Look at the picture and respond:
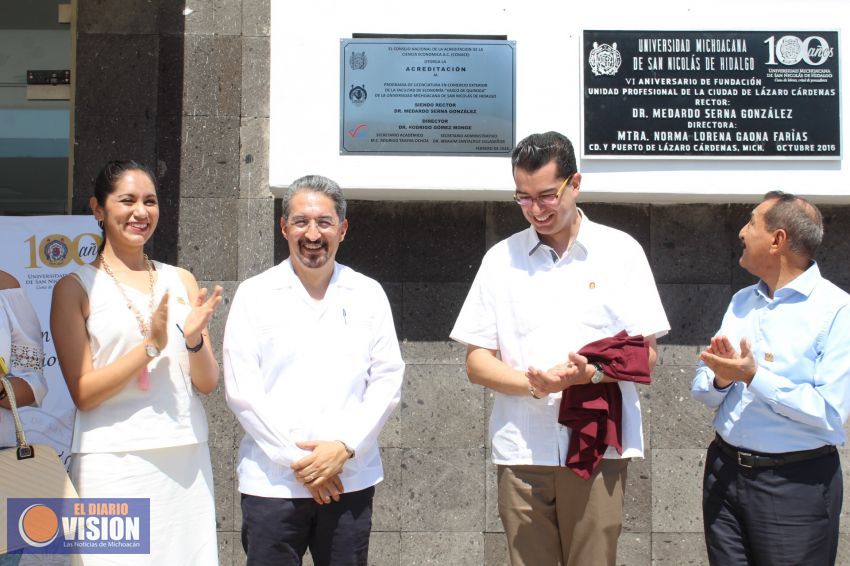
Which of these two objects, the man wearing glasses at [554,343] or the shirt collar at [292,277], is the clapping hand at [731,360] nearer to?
the man wearing glasses at [554,343]

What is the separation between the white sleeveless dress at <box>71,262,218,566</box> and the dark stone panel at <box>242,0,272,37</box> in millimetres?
2339

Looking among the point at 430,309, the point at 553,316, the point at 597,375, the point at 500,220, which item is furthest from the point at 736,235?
the point at 597,375

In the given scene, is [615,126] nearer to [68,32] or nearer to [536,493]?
[536,493]

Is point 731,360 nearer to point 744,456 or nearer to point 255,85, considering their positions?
point 744,456

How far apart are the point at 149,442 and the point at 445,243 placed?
2.30 m

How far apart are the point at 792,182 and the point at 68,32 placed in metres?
4.36

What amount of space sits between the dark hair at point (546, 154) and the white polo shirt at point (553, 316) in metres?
0.27

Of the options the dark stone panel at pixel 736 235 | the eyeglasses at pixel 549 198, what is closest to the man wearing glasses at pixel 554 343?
the eyeglasses at pixel 549 198

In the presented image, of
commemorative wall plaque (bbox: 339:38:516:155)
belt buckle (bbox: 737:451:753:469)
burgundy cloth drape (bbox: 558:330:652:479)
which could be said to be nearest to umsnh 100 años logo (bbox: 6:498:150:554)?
burgundy cloth drape (bbox: 558:330:652:479)

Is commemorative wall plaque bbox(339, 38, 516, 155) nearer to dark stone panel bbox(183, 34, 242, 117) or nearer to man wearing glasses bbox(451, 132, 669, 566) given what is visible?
dark stone panel bbox(183, 34, 242, 117)

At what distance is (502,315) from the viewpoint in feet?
10.5

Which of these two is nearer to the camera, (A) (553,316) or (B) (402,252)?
(A) (553,316)

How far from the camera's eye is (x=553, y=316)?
3105 mm

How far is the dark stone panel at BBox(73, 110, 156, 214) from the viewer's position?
4855mm
